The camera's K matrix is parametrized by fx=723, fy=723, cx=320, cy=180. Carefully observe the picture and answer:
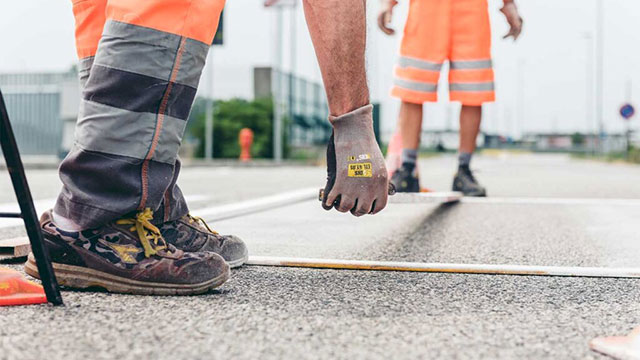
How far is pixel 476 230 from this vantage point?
9.00 feet

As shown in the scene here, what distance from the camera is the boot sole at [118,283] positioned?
1449mm

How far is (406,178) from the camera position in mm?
3363

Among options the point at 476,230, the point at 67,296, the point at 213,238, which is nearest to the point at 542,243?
the point at 476,230

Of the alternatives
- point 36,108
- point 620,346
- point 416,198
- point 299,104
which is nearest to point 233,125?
point 299,104

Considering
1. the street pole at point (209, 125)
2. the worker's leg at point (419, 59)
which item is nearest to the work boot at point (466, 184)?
the worker's leg at point (419, 59)

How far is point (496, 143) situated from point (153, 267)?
76.7m

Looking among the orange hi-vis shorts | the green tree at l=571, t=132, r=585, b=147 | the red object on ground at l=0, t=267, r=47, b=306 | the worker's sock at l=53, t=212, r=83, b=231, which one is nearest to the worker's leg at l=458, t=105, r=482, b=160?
the orange hi-vis shorts

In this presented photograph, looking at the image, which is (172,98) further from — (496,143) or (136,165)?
(496,143)

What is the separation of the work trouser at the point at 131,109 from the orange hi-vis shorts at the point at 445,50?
2.11 m

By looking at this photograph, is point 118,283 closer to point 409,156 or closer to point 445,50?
point 409,156

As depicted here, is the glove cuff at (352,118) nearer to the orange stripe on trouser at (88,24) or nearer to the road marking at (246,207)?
the orange stripe on trouser at (88,24)

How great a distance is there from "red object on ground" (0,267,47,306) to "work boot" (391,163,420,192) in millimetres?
2142

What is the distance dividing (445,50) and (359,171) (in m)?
2.05

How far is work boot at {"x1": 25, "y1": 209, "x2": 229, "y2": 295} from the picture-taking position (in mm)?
1450
